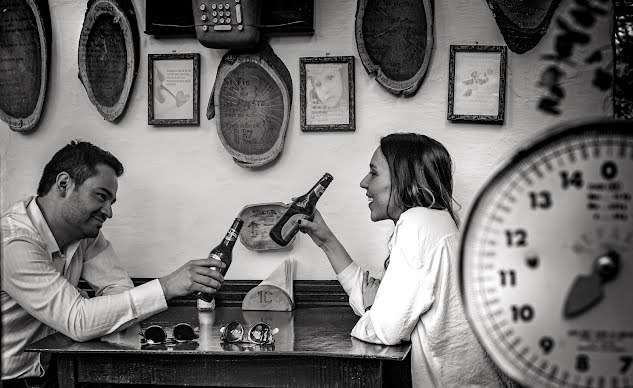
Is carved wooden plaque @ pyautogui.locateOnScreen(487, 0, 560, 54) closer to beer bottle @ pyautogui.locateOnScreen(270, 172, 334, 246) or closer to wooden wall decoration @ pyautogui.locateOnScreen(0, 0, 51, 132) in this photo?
beer bottle @ pyautogui.locateOnScreen(270, 172, 334, 246)

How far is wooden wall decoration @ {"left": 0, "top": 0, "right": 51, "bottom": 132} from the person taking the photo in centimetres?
365

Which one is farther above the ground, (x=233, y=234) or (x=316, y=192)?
→ (x=316, y=192)

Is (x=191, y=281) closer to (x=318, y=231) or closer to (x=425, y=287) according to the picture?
(x=318, y=231)

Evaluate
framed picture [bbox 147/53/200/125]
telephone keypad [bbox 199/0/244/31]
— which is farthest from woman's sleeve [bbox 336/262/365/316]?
telephone keypad [bbox 199/0/244/31]

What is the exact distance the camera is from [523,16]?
10.6 feet

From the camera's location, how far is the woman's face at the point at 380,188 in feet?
9.70

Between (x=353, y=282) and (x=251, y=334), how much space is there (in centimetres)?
70

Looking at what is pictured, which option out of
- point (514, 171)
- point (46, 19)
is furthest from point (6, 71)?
point (514, 171)

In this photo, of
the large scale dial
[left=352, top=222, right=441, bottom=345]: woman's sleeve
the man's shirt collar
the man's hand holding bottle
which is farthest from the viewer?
the man's shirt collar

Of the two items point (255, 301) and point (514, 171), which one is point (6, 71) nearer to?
point (255, 301)

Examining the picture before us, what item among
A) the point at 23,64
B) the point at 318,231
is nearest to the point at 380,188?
the point at 318,231

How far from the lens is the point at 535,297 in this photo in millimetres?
1161

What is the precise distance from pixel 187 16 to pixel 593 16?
2554mm

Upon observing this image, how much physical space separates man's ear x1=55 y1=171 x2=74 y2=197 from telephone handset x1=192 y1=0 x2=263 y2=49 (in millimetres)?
817
